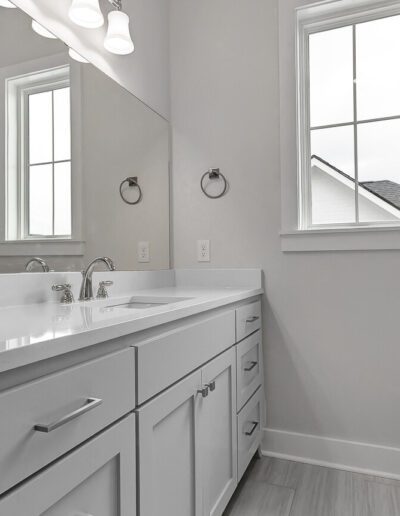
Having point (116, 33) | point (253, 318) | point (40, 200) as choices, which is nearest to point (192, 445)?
point (253, 318)

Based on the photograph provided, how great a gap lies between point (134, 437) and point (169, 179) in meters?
1.57

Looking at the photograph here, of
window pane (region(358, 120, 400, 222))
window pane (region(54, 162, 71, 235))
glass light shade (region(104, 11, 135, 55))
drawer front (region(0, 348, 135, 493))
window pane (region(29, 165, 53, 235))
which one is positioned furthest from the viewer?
window pane (region(358, 120, 400, 222))

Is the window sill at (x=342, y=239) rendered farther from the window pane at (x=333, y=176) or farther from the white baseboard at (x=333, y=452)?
the white baseboard at (x=333, y=452)

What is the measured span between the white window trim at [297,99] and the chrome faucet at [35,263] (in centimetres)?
112

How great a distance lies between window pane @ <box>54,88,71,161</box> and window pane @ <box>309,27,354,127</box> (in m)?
1.19

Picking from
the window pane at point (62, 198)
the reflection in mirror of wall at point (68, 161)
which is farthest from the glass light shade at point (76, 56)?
the window pane at point (62, 198)

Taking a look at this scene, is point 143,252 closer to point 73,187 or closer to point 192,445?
point 73,187

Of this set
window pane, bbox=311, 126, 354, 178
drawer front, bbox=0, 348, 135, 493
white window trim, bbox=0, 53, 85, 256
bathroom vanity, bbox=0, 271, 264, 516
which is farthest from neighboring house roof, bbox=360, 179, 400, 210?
drawer front, bbox=0, 348, 135, 493

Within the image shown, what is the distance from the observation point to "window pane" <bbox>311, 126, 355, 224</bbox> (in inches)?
76.3

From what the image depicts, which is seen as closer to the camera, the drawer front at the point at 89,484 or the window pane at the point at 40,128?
the drawer front at the point at 89,484

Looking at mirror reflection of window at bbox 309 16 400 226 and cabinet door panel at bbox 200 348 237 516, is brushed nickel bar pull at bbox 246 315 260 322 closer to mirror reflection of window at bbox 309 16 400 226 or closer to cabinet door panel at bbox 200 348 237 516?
cabinet door panel at bbox 200 348 237 516

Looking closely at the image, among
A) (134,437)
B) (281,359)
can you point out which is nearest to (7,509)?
(134,437)

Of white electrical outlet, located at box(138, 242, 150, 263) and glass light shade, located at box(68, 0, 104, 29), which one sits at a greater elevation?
glass light shade, located at box(68, 0, 104, 29)

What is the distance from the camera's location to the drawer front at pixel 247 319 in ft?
5.26
